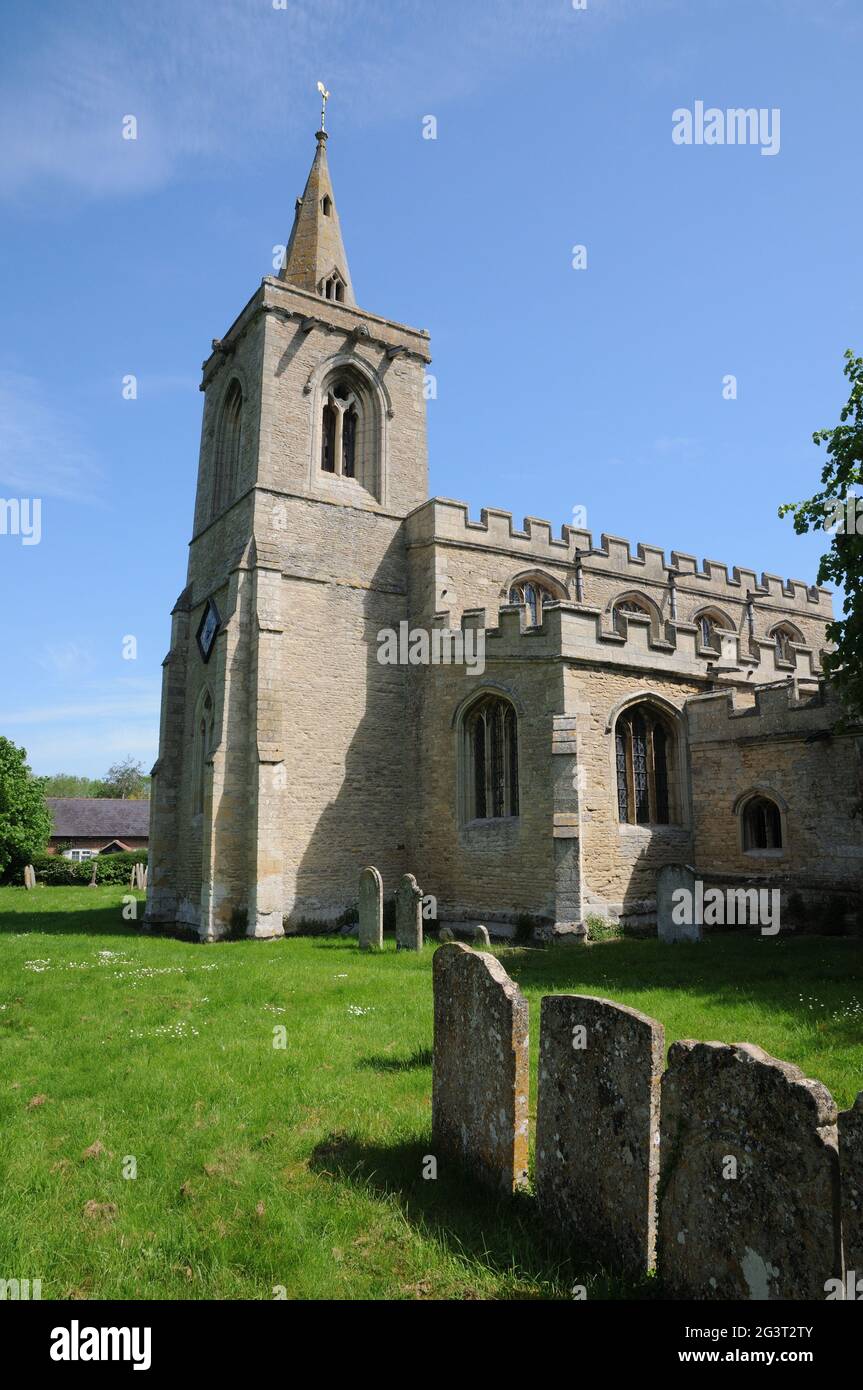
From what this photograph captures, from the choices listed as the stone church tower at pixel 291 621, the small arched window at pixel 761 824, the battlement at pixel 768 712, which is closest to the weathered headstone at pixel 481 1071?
the battlement at pixel 768 712

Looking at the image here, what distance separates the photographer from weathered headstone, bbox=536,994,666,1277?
3.65 metres

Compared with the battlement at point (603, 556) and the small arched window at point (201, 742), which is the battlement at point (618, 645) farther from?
the small arched window at point (201, 742)

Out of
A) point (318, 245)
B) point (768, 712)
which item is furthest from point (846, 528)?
point (318, 245)

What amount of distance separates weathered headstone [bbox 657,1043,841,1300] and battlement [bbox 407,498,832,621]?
16.7 m

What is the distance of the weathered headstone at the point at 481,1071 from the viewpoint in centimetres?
447

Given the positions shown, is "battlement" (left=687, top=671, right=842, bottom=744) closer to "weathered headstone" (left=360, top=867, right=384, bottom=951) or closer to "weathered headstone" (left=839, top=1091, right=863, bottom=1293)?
"weathered headstone" (left=360, top=867, right=384, bottom=951)

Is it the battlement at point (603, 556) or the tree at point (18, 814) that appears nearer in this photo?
the battlement at point (603, 556)

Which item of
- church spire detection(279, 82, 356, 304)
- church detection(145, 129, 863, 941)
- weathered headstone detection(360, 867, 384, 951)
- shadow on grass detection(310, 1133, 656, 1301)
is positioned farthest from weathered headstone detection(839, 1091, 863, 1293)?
church spire detection(279, 82, 356, 304)

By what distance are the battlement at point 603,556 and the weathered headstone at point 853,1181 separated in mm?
17225

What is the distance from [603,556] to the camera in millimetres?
22328
